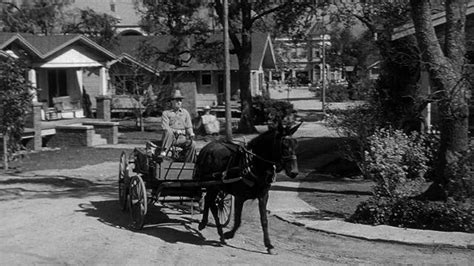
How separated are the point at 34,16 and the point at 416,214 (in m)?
52.2

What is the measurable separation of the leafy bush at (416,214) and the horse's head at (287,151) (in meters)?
2.43

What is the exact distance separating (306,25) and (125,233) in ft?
63.4

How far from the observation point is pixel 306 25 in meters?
28.1

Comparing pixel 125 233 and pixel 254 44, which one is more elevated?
pixel 254 44

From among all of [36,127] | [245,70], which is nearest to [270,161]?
[36,127]

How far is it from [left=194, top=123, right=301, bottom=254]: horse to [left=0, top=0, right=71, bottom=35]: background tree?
4803 centimetres

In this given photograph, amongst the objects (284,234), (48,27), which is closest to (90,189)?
(284,234)

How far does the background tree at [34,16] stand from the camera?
54.6 meters

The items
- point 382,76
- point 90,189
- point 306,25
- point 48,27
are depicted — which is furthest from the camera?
point 48,27

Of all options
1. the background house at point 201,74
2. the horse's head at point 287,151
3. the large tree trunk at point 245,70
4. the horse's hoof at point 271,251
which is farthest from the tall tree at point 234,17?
the horse's hoof at point 271,251

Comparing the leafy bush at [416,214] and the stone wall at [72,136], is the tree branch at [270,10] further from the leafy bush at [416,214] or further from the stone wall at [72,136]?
the leafy bush at [416,214]

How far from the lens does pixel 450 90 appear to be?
1096 centimetres

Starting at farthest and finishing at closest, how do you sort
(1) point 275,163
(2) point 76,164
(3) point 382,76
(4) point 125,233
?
(2) point 76,164
(3) point 382,76
(4) point 125,233
(1) point 275,163

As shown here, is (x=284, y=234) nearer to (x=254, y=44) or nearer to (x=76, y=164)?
(x=76, y=164)
